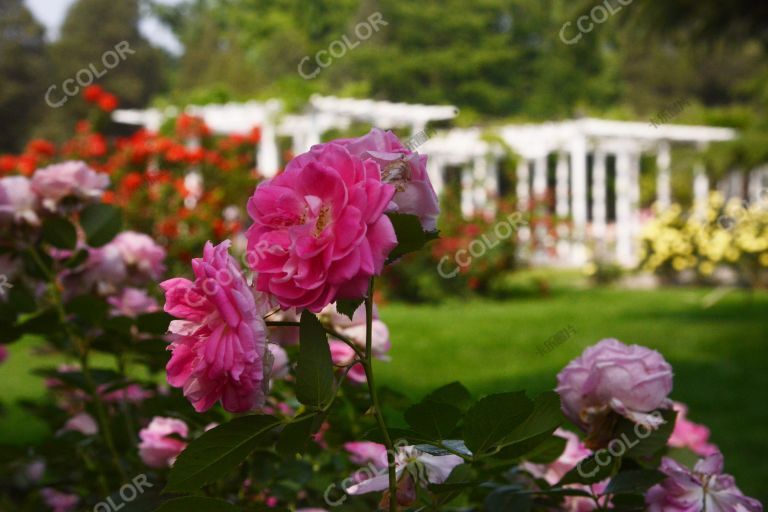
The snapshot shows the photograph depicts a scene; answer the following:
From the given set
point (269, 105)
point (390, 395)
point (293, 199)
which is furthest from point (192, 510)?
point (269, 105)

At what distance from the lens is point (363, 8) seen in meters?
23.5

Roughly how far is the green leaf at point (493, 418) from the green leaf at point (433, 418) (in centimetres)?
2

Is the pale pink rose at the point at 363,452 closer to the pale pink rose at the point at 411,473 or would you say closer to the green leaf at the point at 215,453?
the pale pink rose at the point at 411,473

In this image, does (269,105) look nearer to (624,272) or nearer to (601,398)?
(624,272)

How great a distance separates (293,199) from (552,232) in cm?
955

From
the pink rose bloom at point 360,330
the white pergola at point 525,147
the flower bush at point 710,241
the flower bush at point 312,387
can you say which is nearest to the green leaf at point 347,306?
the flower bush at point 312,387

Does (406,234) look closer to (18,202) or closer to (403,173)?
(403,173)

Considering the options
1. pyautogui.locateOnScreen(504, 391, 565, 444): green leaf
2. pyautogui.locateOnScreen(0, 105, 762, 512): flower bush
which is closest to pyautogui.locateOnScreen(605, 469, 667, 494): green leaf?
Answer: pyautogui.locateOnScreen(0, 105, 762, 512): flower bush

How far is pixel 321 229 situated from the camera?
57 cm

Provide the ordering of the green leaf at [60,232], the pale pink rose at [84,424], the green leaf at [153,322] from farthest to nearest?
the pale pink rose at [84,424], the green leaf at [60,232], the green leaf at [153,322]

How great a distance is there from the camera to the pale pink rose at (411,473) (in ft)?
2.21

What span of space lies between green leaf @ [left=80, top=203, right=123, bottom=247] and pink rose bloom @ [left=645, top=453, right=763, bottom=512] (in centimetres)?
76

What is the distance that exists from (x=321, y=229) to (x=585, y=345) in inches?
188

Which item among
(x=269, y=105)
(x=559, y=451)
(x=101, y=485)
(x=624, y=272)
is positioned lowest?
(x=624, y=272)
